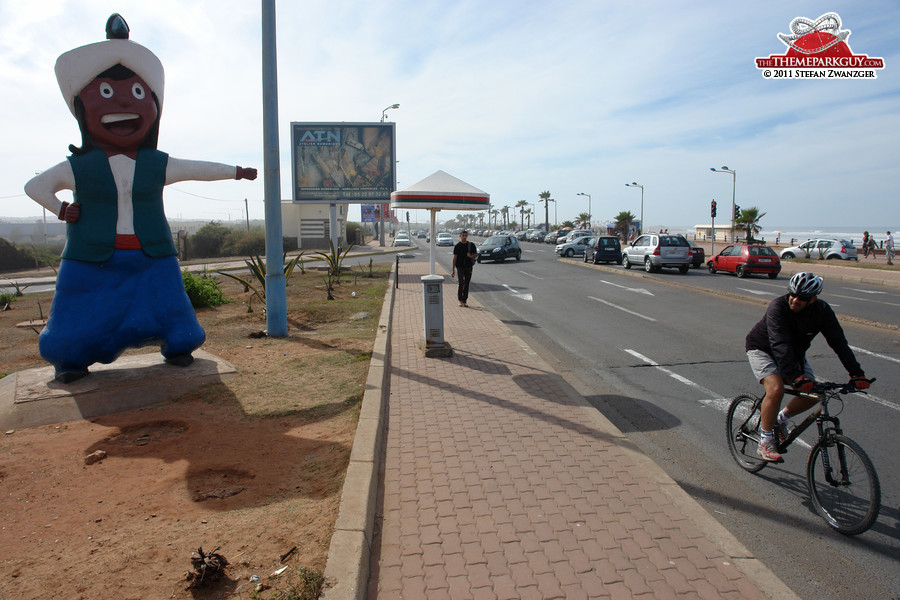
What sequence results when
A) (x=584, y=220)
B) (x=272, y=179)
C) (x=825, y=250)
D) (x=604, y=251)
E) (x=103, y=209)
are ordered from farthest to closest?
(x=584, y=220) → (x=825, y=250) → (x=604, y=251) → (x=272, y=179) → (x=103, y=209)

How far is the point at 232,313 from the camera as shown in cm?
1243

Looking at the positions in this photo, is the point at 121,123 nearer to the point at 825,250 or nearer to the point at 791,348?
the point at 791,348

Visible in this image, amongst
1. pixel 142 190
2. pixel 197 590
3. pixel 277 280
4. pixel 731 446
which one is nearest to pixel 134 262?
pixel 142 190

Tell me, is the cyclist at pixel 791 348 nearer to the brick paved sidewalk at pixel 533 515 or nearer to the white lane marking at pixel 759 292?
the brick paved sidewalk at pixel 533 515

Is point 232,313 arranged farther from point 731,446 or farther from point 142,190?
point 731,446

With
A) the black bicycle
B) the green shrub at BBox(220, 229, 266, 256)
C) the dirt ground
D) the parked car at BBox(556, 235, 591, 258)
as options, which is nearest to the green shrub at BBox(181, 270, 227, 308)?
the dirt ground

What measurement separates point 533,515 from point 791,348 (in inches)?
88.0

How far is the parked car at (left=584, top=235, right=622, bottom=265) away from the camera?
2983 centimetres

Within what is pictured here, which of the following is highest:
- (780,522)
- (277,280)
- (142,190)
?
(142,190)

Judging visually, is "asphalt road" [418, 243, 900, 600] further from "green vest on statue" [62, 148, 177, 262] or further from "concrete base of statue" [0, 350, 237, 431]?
"green vest on statue" [62, 148, 177, 262]

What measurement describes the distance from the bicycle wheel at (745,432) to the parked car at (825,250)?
110 feet

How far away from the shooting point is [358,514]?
11.9 feet

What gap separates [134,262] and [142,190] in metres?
0.85

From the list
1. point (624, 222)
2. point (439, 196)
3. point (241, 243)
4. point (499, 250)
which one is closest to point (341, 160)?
point (499, 250)
